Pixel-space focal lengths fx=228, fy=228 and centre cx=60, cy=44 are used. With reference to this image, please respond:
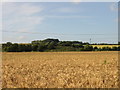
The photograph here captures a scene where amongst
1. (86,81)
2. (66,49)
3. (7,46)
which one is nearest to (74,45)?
(66,49)

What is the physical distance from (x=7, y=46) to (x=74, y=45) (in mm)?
18921

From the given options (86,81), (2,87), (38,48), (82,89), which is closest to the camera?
(82,89)

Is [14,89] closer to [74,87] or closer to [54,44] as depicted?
[74,87]

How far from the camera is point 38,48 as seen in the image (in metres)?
61.5

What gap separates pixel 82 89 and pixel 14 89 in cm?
234

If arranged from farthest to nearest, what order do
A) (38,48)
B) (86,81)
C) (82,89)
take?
(38,48)
(86,81)
(82,89)

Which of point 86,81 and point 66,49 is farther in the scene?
point 66,49

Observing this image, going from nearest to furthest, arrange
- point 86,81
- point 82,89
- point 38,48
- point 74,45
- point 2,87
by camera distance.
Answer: point 82,89
point 2,87
point 86,81
point 38,48
point 74,45

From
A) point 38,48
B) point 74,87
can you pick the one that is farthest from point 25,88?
point 38,48

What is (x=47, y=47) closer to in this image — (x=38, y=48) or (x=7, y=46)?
(x=38, y=48)

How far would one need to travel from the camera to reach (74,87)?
311 inches

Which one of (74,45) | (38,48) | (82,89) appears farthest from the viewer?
(74,45)

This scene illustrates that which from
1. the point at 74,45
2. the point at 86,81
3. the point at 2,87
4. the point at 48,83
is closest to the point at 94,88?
the point at 86,81

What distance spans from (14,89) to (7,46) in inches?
2191
